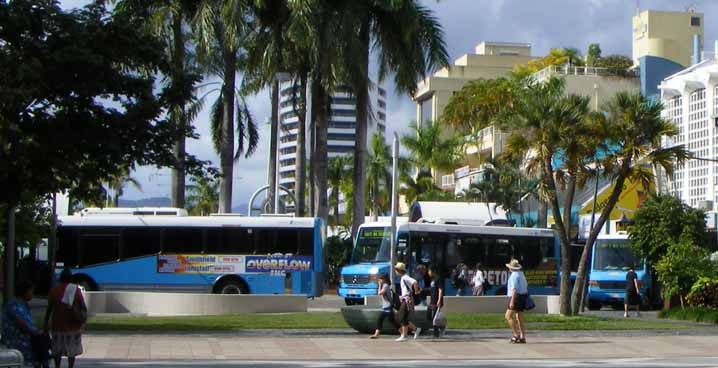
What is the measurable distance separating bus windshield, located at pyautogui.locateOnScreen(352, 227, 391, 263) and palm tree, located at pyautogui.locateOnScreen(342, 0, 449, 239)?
8.22ft

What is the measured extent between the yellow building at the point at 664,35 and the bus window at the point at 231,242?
1995 inches

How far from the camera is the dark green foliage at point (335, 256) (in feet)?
172

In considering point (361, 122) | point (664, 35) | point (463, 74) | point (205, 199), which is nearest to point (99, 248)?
point (361, 122)

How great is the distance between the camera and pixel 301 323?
2702 cm

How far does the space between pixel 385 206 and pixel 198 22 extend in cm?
5753

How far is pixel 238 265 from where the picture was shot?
121 feet

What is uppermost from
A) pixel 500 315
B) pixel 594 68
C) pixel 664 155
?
pixel 594 68

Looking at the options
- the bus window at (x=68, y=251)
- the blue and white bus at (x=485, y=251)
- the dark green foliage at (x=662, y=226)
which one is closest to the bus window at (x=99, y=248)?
the bus window at (x=68, y=251)

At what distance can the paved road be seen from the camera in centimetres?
1847

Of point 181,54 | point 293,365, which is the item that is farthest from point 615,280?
point 293,365

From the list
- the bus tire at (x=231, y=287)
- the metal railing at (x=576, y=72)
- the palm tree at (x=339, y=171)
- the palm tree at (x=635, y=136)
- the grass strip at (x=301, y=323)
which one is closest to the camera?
the grass strip at (x=301, y=323)

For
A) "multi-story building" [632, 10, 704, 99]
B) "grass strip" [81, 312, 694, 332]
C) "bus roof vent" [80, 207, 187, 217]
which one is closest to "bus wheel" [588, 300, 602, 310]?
"grass strip" [81, 312, 694, 332]

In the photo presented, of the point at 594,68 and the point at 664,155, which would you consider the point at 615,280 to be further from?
the point at 594,68

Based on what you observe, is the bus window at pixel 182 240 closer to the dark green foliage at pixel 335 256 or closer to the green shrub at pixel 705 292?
the dark green foliage at pixel 335 256
